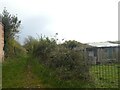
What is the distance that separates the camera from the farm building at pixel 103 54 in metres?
9.82

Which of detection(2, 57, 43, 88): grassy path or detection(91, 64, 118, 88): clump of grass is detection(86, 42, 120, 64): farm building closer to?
detection(91, 64, 118, 88): clump of grass

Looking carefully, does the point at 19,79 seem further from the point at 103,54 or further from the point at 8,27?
the point at 8,27

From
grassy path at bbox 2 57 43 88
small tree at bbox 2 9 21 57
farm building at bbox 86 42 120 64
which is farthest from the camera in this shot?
small tree at bbox 2 9 21 57

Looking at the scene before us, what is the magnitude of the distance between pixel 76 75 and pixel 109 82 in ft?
4.12

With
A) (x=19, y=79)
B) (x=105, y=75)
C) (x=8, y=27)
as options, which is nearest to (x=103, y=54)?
(x=105, y=75)

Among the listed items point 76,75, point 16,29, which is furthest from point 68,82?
point 16,29

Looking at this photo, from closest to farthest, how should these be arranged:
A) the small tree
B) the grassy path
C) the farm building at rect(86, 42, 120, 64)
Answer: the farm building at rect(86, 42, 120, 64) < the grassy path < the small tree

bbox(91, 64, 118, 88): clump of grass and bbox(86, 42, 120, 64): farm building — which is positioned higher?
bbox(86, 42, 120, 64): farm building

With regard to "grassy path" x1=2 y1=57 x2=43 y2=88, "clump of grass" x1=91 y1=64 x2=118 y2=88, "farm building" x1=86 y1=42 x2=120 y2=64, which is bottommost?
"grassy path" x1=2 y1=57 x2=43 y2=88

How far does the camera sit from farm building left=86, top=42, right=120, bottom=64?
9.82 meters

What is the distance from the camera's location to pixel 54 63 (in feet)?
45.6

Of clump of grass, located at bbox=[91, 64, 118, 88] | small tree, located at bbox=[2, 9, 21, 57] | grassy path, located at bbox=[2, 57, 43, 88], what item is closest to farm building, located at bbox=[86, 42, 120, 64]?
clump of grass, located at bbox=[91, 64, 118, 88]

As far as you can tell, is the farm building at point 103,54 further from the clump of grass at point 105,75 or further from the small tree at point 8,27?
the small tree at point 8,27

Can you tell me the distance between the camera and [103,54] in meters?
10.5
